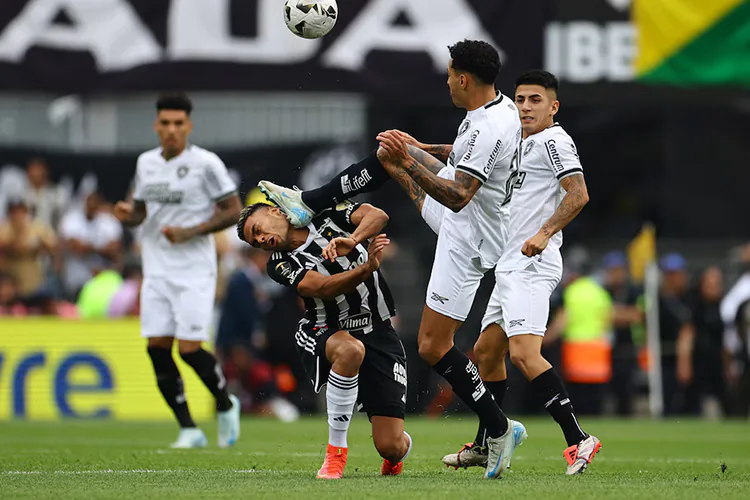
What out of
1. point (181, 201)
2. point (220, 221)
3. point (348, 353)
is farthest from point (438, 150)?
point (181, 201)

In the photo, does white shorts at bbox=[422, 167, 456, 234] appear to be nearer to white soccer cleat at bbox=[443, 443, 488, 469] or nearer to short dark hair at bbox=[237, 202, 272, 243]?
short dark hair at bbox=[237, 202, 272, 243]

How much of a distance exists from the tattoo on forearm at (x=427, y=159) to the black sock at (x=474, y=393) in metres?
1.16

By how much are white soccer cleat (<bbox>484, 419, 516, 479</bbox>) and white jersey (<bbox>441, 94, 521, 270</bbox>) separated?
105 cm

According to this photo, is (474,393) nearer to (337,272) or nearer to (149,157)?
(337,272)

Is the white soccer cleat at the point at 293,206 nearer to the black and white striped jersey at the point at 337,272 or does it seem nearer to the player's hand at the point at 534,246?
the black and white striped jersey at the point at 337,272

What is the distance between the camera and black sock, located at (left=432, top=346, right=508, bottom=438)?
787 centimetres

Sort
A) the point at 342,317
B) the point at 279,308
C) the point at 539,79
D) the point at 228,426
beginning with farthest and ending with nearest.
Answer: the point at 279,308 < the point at 228,426 < the point at 539,79 < the point at 342,317

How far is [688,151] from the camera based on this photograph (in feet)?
86.6

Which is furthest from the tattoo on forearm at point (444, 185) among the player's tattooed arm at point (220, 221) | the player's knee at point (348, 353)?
the player's tattooed arm at point (220, 221)

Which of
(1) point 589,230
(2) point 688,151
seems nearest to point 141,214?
(1) point 589,230

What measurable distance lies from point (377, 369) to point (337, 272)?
682 mm

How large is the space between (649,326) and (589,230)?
6.88 meters

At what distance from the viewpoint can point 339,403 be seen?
7.71 meters

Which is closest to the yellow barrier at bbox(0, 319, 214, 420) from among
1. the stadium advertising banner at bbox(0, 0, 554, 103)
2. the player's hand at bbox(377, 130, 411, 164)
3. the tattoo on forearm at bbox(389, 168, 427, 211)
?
the stadium advertising banner at bbox(0, 0, 554, 103)
